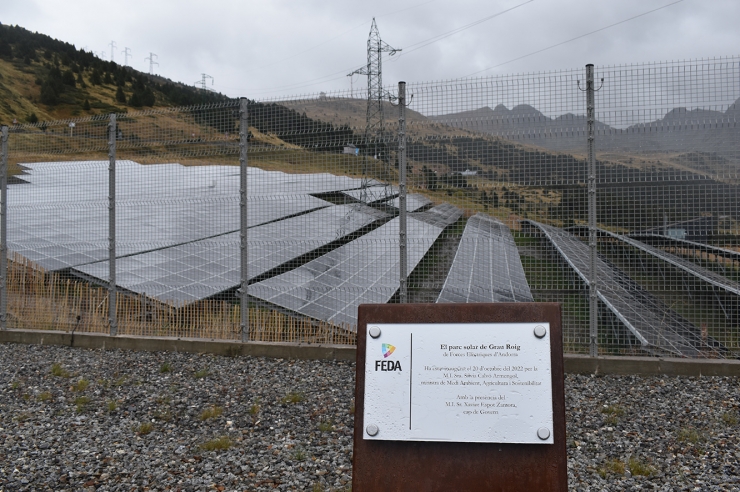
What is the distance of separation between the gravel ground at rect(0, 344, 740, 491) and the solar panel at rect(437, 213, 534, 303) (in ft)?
3.89

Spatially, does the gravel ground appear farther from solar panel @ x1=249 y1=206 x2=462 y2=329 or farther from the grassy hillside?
the grassy hillside

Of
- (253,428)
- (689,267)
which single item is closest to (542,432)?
(253,428)

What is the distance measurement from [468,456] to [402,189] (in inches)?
175

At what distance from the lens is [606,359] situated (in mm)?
6836

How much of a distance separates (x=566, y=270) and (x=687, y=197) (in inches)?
59.1

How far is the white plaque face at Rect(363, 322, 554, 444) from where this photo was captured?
311 centimetres

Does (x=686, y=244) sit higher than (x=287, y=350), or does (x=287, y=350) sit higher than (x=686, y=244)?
(x=686, y=244)

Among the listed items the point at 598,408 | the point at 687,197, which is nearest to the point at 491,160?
the point at 687,197

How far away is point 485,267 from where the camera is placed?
23.1 ft

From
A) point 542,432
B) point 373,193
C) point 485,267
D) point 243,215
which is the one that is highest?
point 373,193

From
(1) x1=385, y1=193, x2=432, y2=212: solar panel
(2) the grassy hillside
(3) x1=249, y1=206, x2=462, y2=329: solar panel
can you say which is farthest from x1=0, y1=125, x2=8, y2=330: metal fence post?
(2) the grassy hillside

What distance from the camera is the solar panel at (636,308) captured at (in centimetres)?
690

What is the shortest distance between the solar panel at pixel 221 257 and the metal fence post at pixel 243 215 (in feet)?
0.72

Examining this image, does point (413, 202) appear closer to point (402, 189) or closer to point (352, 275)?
point (402, 189)
